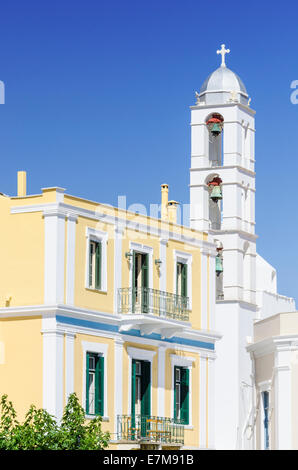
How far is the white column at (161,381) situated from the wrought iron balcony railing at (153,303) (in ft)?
3.88

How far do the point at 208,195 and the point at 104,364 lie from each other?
2420 cm

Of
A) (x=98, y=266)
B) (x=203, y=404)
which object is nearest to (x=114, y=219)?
(x=98, y=266)

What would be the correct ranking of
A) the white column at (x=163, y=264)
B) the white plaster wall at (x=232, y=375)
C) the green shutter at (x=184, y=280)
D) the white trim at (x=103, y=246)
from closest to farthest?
the white trim at (x=103, y=246) < the white column at (x=163, y=264) < the green shutter at (x=184, y=280) < the white plaster wall at (x=232, y=375)

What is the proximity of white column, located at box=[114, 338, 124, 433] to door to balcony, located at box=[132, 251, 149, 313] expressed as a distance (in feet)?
4.00

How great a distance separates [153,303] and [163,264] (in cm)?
187

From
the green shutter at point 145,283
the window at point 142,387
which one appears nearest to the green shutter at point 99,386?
the window at point 142,387

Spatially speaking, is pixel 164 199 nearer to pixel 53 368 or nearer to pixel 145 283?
pixel 145 283

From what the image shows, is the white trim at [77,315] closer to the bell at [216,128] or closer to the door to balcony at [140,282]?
the door to balcony at [140,282]

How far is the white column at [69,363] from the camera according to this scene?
1667 inches

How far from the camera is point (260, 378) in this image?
5462 centimetres

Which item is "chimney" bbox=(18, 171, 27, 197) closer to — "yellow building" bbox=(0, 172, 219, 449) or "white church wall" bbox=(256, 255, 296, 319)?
"yellow building" bbox=(0, 172, 219, 449)

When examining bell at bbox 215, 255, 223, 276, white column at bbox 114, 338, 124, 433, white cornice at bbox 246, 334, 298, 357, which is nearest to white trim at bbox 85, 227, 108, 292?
white column at bbox 114, 338, 124, 433
